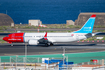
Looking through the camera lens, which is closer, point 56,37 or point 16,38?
point 56,37

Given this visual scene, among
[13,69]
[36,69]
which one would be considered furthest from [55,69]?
[13,69]

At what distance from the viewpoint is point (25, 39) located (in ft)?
193

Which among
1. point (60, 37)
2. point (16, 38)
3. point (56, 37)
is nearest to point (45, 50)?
point (56, 37)

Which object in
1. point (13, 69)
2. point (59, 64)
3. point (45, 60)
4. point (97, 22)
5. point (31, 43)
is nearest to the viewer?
point (13, 69)

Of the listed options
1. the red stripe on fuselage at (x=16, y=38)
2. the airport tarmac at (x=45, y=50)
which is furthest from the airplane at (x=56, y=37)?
the airport tarmac at (x=45, y=50)

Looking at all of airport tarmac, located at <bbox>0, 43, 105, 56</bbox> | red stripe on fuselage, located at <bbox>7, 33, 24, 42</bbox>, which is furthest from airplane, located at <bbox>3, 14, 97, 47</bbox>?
airport tarmac, located at <bbox>0, 43, 105, 56</bbox>

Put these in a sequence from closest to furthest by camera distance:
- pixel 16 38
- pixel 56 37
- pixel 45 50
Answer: pixel 45 50
pixel 56 37
pixel 16 38

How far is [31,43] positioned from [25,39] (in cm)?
294

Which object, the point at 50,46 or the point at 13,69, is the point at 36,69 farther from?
the point at 50,46

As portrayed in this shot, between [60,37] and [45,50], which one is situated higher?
[60,37]

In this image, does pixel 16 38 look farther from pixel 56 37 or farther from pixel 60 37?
pixel 60 37

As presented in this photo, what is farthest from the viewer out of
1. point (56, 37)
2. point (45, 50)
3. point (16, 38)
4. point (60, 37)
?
point (16, 38)

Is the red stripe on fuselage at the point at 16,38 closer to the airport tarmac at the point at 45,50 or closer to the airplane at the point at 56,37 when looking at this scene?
the airplane at the point at 56,37

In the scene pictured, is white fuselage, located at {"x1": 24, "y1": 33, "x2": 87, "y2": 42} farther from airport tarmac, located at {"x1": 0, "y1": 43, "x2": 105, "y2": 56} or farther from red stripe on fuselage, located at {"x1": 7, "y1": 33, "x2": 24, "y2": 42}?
airport tarmac, located at {"x1": 0, "y1": 43, "x2": 105, "y2": 56}
